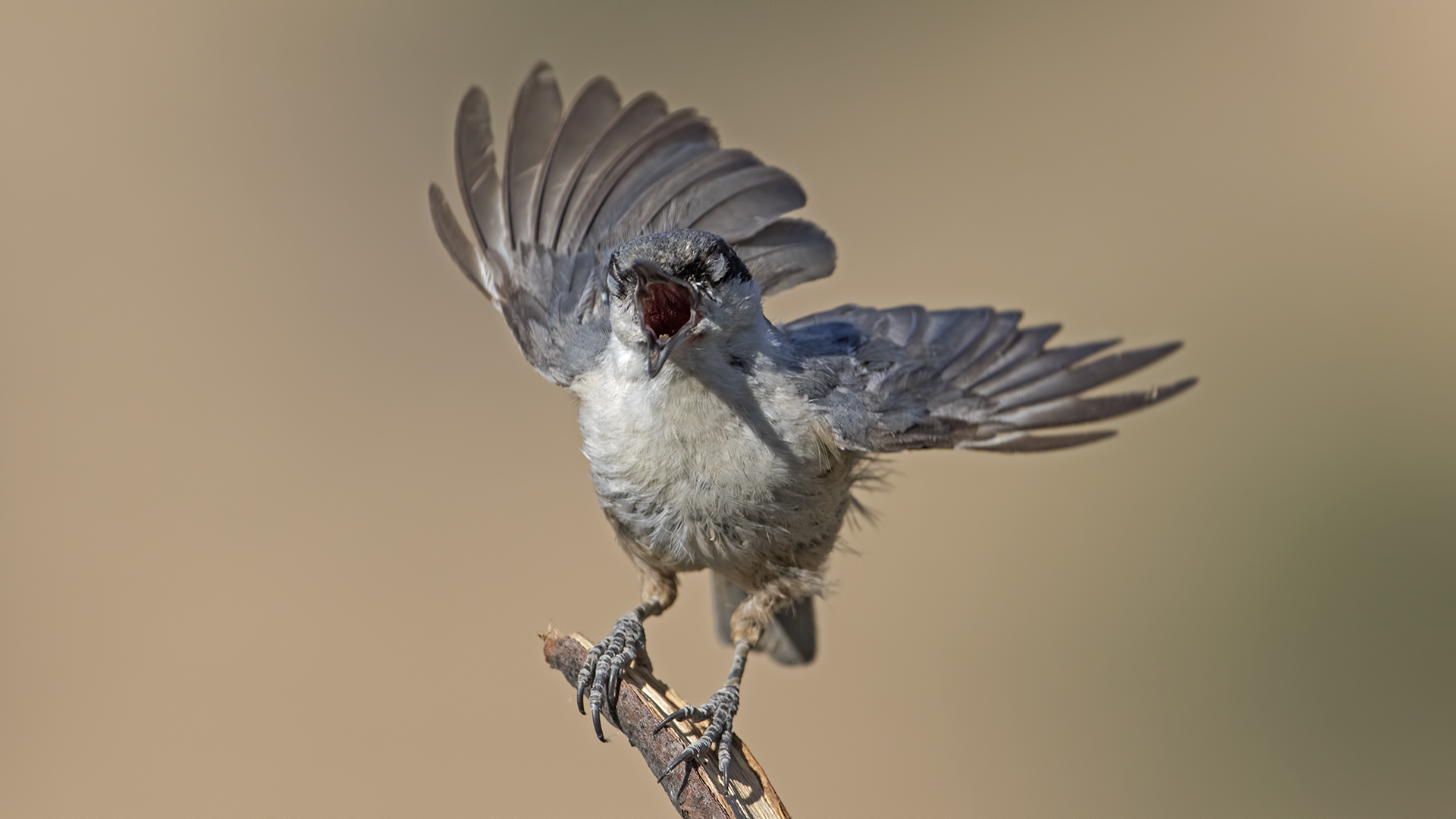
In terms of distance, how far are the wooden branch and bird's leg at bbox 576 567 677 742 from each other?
0.03 m

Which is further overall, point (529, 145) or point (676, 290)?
point (529, 145)

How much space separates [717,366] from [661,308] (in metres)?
0.24

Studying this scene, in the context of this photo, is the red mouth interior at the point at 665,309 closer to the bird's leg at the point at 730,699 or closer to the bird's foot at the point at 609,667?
the bird's leg at the point at 730,699

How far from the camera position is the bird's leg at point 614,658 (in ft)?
12.2

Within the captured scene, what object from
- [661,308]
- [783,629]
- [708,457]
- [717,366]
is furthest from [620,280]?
[783,629]

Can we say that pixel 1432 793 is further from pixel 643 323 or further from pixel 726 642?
pixel 643 323

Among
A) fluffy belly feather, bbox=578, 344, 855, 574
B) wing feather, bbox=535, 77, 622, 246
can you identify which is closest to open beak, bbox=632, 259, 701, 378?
fluffy belly feather, bbox=578, 344, 855, 574

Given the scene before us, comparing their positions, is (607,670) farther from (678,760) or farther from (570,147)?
(570,147)

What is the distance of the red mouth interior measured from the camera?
3.29 m

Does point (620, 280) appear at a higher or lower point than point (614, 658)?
higher

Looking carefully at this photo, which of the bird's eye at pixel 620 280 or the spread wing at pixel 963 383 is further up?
the bird's eye at pixel 620 280

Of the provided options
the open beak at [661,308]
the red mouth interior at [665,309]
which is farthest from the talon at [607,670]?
the red mouth interior at [665,309]

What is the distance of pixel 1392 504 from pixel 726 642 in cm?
548

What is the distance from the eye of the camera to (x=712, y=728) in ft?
11.5
